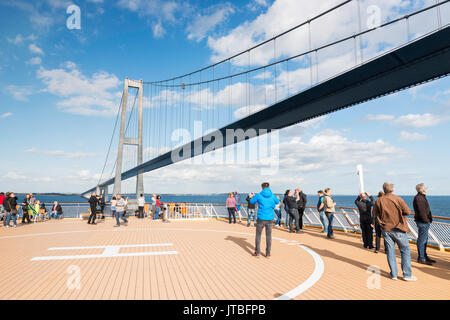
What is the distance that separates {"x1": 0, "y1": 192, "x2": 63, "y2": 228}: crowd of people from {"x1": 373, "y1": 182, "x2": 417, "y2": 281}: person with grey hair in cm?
1415

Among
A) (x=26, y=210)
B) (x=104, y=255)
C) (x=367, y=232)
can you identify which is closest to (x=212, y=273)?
(x=104, y=255)

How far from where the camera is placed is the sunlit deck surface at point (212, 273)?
14.4 feet

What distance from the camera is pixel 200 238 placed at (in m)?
9.93

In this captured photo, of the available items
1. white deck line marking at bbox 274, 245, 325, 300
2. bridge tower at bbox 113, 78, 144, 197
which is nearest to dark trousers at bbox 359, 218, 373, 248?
white deck line marking at bbox 274, 245, 325, 300

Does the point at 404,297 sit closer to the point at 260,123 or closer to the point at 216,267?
the point at 216,267

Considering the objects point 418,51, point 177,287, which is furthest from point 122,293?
point 418,51

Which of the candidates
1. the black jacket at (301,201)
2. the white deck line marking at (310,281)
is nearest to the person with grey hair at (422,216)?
the white deck line marking at (310,281)

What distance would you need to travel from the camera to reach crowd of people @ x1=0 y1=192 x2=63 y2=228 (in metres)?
12.7

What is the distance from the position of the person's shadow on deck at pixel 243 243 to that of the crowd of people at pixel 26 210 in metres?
9.87

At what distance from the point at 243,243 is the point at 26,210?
42.0 ft

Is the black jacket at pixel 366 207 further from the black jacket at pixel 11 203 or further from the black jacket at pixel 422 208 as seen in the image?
the black jacket at pixel 11 203

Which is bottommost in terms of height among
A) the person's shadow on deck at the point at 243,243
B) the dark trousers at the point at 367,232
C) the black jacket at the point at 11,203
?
the person's shadow on deck at the point at 243,243

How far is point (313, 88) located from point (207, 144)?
15.0 meters

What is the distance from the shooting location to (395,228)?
512 centimetres
